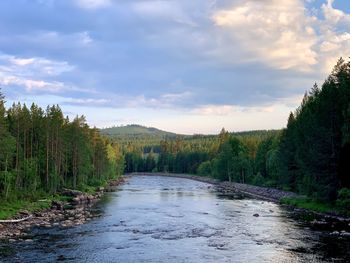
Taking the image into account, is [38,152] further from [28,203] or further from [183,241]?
[183,241]

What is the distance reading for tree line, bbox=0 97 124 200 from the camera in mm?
69625

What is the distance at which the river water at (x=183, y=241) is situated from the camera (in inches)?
1469

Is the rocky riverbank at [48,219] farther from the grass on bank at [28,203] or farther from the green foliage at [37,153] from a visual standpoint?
the green foliage at [37,153]

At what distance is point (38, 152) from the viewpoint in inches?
3420

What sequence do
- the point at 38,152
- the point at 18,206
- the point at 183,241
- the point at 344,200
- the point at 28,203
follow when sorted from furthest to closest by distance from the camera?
1. the point at 38,152
2. the point at 28,203
3. the point at 18,206
4. the point at 344,200
5. the point at 183,241

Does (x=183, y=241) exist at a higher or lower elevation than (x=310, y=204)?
lower

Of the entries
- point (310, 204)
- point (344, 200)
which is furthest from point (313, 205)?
point (344, 200)

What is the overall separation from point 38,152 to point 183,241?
51.4 meters

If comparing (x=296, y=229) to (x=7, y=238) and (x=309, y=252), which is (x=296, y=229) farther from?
(x=7, y=238)

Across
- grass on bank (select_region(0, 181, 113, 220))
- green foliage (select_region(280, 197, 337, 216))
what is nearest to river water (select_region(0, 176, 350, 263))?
green foliage (select_region(280, 197, 337, 216))

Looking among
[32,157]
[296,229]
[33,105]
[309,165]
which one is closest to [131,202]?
[32,157]

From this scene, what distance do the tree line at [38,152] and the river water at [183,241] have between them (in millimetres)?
19592

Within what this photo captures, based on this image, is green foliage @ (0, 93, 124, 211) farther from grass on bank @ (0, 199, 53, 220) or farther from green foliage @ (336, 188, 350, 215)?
green foliage @ (336, 188, 350, 215)

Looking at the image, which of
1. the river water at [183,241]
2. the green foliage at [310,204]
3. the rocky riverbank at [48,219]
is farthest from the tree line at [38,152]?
the green foliage at [310,204]
